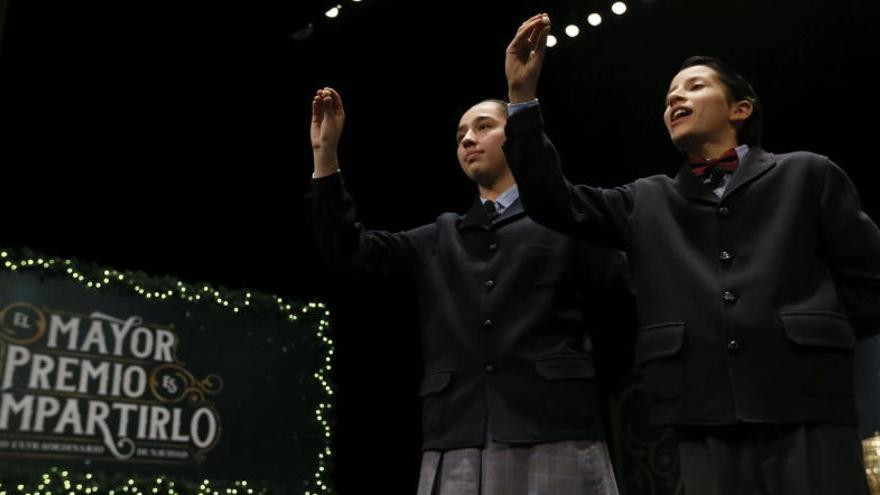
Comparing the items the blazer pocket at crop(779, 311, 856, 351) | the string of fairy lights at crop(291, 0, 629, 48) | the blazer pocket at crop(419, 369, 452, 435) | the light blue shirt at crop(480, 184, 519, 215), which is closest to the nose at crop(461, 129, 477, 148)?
the light blue shirt at crop(480, 184, 519, 215)

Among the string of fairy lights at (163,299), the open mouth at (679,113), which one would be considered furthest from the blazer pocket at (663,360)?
the string of fairy lights at (163,299)

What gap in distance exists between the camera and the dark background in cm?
347

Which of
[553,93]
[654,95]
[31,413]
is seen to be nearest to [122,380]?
[31,413]

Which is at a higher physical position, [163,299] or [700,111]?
[163,299]

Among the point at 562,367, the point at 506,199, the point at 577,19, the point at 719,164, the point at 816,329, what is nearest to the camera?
the point at 816,329

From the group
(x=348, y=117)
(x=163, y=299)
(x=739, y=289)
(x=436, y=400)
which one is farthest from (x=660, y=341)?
(x=163, y=299)

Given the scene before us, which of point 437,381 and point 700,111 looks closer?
point 700,111

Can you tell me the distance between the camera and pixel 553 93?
3951 mm

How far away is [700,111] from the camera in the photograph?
1728 millimetres

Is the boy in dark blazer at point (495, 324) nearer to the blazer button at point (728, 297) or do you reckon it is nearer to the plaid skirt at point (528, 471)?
the plaid skirt at point (528, 471)

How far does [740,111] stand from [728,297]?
1.39 ft

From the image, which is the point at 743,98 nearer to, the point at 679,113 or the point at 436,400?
the point at 679,113

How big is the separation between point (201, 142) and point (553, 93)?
4.77 ft

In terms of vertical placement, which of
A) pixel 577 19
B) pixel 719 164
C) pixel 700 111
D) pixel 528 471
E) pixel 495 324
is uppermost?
pixel 577 19
